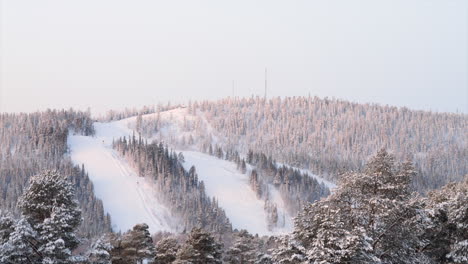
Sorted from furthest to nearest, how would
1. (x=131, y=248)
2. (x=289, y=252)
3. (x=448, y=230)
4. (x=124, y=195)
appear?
(x=124, y=195) < (x=131, y=248) < (x=448, y=230) < (x=289, y=252)

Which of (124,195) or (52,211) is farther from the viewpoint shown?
(124,195)

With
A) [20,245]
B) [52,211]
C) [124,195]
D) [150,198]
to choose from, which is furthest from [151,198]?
[20,245]

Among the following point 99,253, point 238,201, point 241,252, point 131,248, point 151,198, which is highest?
point 99,253

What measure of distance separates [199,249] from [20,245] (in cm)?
1730

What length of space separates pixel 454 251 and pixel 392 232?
418cm

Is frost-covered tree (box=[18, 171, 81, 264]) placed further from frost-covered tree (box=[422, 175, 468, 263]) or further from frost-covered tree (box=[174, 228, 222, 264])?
frost-covered tree (box=[422, 175, 468, 263])

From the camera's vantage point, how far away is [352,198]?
28141 mm

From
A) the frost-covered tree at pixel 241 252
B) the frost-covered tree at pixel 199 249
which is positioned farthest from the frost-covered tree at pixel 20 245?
the frost-covered tree at pixel 241 252

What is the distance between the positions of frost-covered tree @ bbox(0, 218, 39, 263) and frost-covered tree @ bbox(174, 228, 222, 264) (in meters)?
13.6

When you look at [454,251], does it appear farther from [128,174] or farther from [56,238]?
[128,174]

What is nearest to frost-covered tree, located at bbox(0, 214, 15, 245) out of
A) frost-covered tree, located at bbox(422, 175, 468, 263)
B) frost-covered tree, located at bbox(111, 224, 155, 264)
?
frost-covered tree, located at bbox(111, 224, 155, 264)

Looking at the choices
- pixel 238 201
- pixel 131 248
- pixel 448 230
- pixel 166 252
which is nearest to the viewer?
pixel 448 230

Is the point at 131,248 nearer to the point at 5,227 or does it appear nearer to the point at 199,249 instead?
the point at 199,249

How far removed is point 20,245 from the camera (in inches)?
1003
